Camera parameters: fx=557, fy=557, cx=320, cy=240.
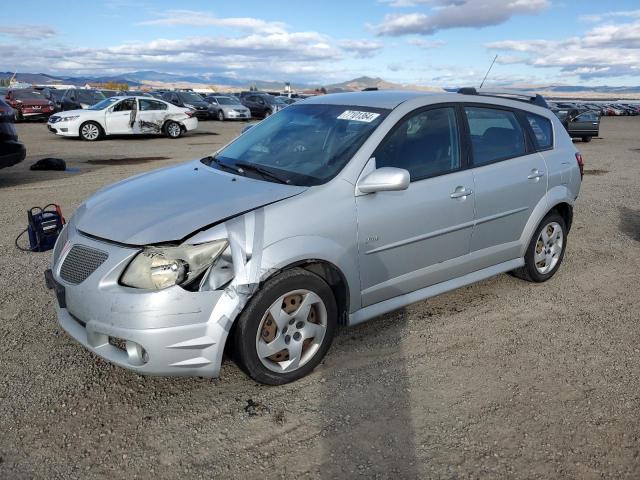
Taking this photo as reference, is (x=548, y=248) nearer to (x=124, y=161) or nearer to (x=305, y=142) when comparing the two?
(x=305, y=142)

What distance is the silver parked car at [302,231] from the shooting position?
3.00m

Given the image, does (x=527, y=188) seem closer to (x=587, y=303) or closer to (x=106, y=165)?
(x=587, y=303)

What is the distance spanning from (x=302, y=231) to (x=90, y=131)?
17.1 meters

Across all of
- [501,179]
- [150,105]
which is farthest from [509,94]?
[150,105]

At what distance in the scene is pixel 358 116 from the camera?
405cm

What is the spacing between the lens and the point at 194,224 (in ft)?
10.1

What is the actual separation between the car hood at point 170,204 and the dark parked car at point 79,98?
27.5 metres

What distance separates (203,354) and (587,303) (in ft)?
11.4

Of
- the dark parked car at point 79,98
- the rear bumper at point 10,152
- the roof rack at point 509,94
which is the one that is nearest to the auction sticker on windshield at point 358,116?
the roof rack at point 509,94

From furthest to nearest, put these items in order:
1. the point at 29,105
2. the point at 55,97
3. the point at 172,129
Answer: the point at 55,97, the point at 29,105, the point at 172,129

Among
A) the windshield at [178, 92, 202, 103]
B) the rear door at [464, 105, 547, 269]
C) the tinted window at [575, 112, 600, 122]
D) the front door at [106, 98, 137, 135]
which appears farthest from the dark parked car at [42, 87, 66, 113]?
the rear door at [464, 105, 547, 269]

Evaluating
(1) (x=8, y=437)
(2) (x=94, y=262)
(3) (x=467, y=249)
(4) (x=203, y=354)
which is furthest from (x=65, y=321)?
(3) (x=467, y=249)

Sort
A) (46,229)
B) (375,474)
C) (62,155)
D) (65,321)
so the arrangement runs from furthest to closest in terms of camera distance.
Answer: (62,155), (46,229), (65,321), (375,474)

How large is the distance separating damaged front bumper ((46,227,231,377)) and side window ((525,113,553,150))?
336cm
